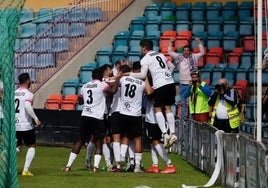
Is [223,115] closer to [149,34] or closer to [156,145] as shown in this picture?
[156,145]

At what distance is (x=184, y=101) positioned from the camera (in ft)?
78.0

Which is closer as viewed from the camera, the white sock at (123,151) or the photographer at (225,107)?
the white sock at (123,151)

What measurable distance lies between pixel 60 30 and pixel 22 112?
492 inches

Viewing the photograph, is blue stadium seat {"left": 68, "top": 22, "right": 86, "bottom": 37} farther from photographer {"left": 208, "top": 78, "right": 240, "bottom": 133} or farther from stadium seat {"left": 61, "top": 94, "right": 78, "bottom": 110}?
photographer {"left": 208, "top": 78, "right": 240, "bottom": 133}

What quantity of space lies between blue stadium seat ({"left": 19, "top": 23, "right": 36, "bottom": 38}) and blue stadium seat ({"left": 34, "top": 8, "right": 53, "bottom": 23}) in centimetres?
25

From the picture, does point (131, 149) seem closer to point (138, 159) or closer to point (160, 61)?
point (138, 159)

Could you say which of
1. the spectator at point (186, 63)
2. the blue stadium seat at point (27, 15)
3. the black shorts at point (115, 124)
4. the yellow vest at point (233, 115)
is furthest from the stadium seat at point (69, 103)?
the black shorts at point (115, 124)

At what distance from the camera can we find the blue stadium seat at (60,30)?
99.3 ft

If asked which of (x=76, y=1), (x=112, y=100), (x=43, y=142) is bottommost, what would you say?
(x=43, y=142)

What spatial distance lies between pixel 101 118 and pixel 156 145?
1.14m

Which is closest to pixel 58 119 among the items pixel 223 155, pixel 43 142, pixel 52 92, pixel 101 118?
pixel 43 142

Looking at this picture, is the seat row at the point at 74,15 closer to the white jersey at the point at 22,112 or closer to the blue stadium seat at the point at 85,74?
the blue stadium seat at the point at 85,74

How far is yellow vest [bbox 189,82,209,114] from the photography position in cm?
2242

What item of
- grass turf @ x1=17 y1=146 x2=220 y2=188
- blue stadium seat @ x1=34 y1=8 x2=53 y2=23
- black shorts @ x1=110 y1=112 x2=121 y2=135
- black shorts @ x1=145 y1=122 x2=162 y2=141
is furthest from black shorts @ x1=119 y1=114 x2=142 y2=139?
blue stadium seat @ x1=34 y1=8 x2=53 y2=23
